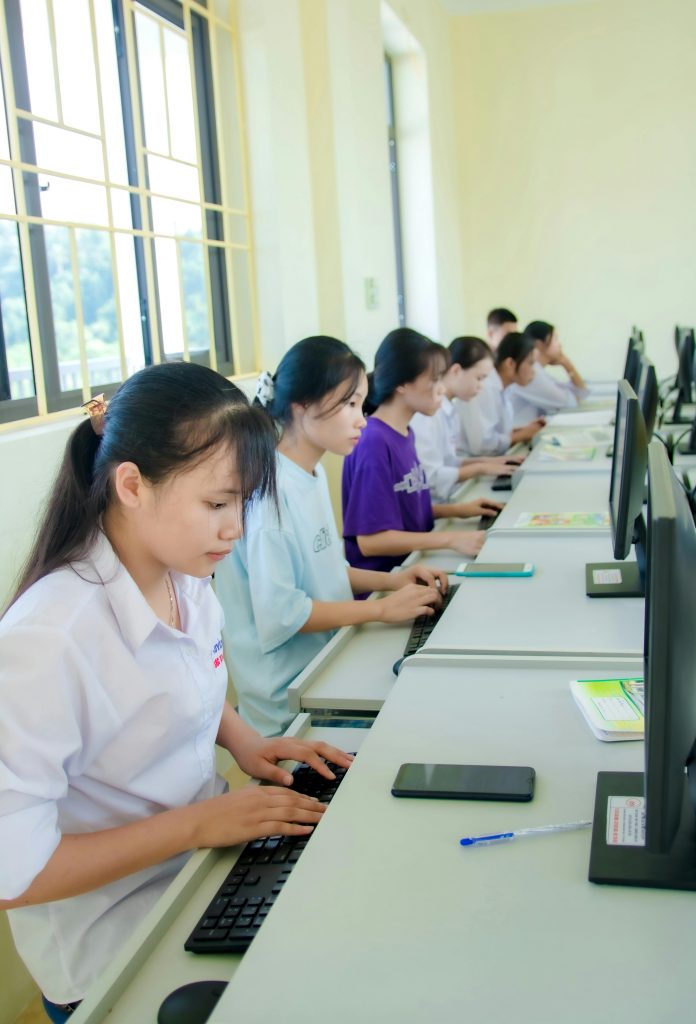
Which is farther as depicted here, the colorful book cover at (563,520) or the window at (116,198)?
the colorful book cover at (563,520)

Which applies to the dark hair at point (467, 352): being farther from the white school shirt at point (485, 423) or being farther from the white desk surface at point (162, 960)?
the white desk surface at point (162, 960)

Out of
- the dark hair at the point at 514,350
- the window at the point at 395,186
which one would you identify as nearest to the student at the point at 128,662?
the dark hair at the point at 514,350

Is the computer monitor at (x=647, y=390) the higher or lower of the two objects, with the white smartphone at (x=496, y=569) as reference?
higher

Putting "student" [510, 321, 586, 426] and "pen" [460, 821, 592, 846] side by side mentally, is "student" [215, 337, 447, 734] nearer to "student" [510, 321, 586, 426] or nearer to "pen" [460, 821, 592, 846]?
"pen" [460, 821, 592, 846]

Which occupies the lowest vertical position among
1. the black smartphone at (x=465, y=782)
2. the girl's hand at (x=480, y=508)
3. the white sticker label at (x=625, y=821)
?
the girl's hand at (x=480, y=508)

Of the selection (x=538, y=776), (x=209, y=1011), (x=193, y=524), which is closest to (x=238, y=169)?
(x=193, y=524)

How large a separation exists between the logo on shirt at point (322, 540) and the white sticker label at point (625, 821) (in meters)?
1.07

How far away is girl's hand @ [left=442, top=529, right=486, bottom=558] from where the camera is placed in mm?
2385

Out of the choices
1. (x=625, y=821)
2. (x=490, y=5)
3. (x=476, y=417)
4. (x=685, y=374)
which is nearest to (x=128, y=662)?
(x=625, y=821)

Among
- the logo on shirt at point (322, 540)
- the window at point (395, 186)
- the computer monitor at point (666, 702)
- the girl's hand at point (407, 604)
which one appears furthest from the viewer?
the window at point (395, 186)

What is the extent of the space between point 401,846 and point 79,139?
2.03 metres

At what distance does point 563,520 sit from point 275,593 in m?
0.97

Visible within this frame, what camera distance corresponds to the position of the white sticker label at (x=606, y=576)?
1900 millimetres

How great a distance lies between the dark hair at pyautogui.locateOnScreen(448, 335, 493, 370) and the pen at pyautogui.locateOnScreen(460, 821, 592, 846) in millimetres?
2969
